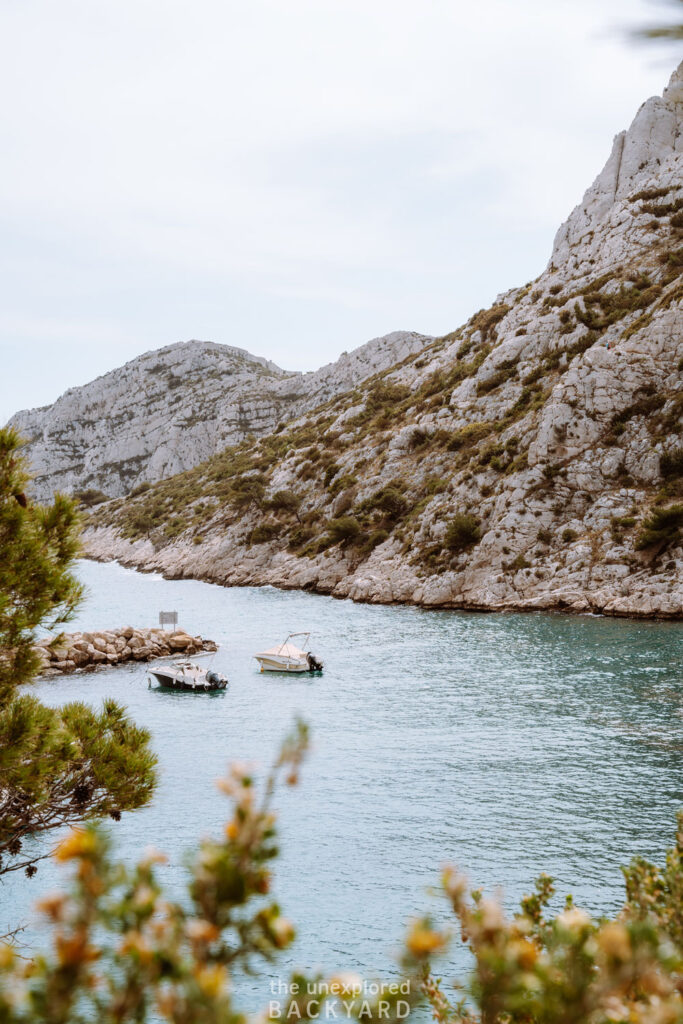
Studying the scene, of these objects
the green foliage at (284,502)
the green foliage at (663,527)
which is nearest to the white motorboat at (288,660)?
the green foliage at (663,527)

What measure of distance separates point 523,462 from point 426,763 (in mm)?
46609

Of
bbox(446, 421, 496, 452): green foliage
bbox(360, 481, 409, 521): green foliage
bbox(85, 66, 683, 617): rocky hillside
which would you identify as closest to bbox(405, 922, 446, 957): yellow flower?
bbox(85, 66, 683, 617): rocky hillside

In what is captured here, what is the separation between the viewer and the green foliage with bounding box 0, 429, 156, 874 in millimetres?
9297

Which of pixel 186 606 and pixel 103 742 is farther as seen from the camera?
pixel 186 606

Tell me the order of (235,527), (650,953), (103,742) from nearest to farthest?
1. (650,953)
2. (103,742)
3. (235,527)

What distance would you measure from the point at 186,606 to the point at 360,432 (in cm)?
4529

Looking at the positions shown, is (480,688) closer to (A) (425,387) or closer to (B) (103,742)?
(B) (103,742)

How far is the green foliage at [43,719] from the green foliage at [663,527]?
52747mm

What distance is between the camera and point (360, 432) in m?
106

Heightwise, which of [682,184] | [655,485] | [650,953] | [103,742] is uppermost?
[682,184]

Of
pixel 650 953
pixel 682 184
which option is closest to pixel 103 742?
pixel 650 953

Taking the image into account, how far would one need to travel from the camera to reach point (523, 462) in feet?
225

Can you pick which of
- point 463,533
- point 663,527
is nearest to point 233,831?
point 663,527

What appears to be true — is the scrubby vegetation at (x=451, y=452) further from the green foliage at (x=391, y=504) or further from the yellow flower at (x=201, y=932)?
the yellow flower at (x=201, y=932)
